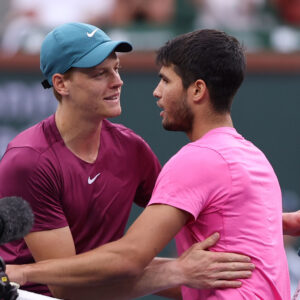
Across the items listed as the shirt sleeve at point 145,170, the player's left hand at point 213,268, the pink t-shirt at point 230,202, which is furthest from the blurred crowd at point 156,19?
the player's left hand at point 213,268

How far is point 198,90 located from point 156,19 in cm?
376

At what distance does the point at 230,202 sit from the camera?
2838mm

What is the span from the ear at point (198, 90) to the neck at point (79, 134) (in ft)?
1.79

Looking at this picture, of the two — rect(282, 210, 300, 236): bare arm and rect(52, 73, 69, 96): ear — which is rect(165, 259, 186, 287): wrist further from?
rect(52, 73, 69, 96): ear

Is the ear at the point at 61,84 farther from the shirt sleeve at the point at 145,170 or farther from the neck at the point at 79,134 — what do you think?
the shirt sleeve at the point at 145,170

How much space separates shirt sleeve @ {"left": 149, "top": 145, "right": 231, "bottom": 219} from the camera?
278 cm

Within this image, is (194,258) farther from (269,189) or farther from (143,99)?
(143,99)

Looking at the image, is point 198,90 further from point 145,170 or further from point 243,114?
point 243,114

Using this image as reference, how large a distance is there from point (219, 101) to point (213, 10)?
3.79 meters

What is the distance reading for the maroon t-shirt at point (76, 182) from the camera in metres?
3.14

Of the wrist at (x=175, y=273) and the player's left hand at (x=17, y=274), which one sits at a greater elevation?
the player's left hand at (x=17, y=274)

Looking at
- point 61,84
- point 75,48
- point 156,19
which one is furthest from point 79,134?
point 156,19

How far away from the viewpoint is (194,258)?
2.88 m

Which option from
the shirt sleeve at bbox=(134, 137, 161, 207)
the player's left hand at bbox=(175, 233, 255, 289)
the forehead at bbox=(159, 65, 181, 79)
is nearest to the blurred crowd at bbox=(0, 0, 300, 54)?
the shirt sleeve at bbox=(134, 137, 161, 207)
